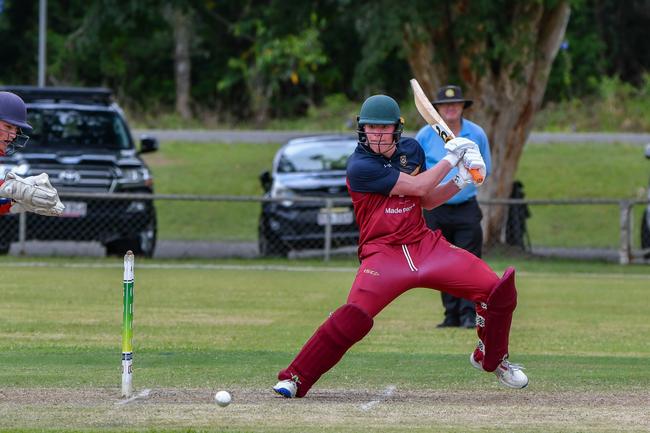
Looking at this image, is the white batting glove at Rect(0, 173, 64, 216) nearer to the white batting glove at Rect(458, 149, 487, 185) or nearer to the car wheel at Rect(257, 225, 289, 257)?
the white batting glove at Rect(458, 149, 487, 185)

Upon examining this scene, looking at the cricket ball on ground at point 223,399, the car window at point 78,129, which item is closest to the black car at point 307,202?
the car window at point 78,129

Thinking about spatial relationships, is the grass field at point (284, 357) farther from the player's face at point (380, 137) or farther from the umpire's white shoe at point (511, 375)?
the player's face at point (380, 137)

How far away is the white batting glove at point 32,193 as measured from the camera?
28.7 feet

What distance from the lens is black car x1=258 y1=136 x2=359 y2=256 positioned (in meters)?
21.5

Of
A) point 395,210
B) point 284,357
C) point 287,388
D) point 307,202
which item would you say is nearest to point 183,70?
point 307,202

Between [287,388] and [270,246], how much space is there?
13.6 meters

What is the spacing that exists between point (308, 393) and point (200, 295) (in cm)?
768

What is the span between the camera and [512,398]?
8945mm

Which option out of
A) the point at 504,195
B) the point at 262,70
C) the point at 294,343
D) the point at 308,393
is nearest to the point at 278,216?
the point at 504,195

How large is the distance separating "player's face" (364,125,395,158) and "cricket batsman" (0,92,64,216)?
197 centimetres

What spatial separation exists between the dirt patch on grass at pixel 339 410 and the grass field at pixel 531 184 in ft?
60.9

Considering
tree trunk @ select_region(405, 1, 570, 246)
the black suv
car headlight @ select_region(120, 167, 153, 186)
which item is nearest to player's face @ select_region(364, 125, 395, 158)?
the black suv

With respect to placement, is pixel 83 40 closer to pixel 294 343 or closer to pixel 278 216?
pixel 278 216

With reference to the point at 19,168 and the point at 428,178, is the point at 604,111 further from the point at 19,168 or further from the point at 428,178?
the point at 428,178
